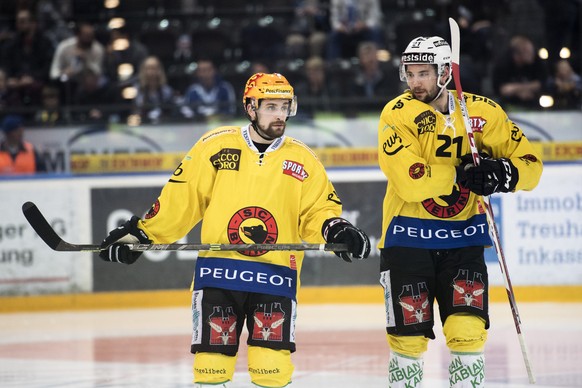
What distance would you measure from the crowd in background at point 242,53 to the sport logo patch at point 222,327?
5189mm

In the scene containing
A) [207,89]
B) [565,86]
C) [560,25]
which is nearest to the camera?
[565,86]

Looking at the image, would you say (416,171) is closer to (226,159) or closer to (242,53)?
(226,159)

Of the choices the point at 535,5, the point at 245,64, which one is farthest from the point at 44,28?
the point at 535,5

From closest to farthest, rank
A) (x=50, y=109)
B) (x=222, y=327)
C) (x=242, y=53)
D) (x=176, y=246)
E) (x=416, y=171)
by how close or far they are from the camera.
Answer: (x=222, y=327)
(x=176, y=246)
(x=416, y=171)
(x=50, y=109)
(x=242, y=53)

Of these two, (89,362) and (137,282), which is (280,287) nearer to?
(89,362)

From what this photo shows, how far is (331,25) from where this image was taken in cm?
1084

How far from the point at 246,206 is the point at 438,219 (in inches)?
34.0

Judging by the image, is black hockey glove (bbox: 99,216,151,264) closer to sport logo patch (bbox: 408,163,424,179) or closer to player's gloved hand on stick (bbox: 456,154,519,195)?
sport logo patch (bbox: 408,163,424,179)

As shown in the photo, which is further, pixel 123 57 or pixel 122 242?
pixel 123 57

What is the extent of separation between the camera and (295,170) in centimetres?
451

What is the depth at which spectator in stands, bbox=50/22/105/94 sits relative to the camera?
1051cm

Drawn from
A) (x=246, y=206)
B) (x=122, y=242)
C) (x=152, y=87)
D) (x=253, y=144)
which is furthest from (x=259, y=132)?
(x=152, y=87)

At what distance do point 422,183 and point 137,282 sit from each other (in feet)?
17.2

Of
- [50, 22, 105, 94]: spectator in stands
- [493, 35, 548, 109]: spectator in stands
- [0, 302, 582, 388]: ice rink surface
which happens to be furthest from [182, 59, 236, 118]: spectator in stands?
[493, 35, 548, 109]: spectator in stands
